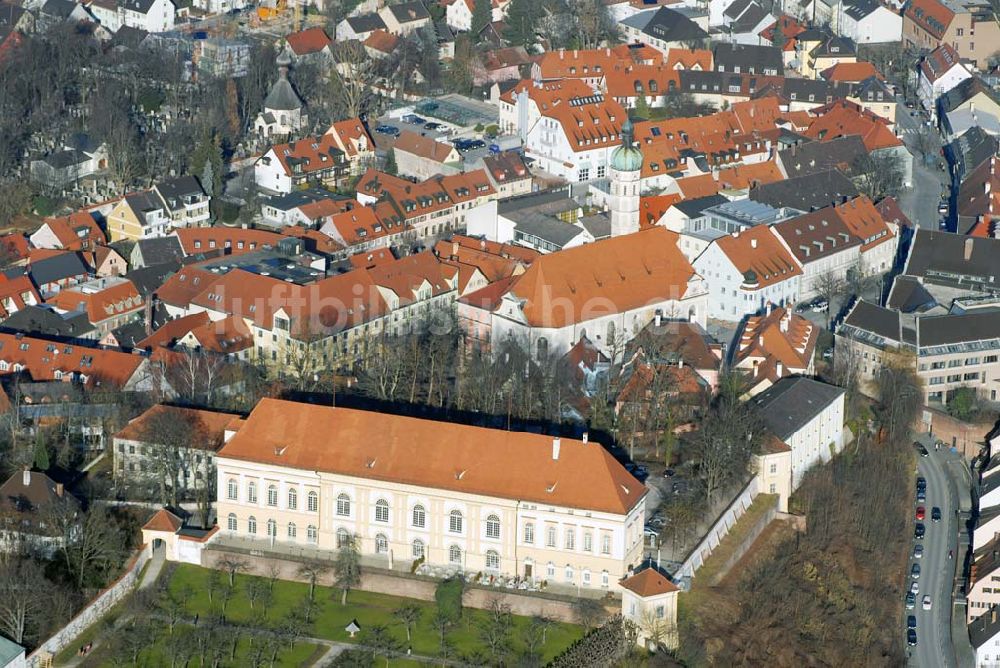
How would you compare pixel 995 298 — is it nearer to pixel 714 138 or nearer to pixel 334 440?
pixel 714 138

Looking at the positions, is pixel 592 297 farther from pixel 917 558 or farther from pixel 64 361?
A: pixel 64 361

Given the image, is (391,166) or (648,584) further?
(391,166)

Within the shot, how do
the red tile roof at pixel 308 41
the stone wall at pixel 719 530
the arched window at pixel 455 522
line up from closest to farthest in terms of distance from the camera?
1. the arched window at pixel 455 522
2. the stone wall at pixel 719 530
3. the red tile roof at pixel 308 41

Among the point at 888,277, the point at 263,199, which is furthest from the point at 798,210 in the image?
the point at 263,199

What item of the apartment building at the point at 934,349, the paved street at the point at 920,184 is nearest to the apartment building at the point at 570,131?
the paved street at the point at 920,184

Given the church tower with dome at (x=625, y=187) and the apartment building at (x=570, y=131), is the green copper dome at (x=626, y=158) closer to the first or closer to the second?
the church tower with dome at (x=625, y=187)

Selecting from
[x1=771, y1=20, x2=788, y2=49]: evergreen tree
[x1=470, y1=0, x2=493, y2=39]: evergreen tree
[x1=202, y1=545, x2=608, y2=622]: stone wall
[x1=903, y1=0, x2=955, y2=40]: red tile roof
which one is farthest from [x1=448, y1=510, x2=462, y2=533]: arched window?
[x1=903, y1=0, x2=955, y2=40]: red tile roof

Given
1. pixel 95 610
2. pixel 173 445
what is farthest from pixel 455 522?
pixel 95 610

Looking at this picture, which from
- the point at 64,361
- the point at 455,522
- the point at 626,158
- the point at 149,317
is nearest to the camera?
the point at 455,522
